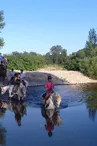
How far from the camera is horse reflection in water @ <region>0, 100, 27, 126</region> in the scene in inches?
753

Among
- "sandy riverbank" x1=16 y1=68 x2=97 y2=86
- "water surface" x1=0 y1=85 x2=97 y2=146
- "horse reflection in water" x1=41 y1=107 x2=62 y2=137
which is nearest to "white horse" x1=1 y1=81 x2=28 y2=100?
"water surface" x1=0 y1=85 x2=97 y2=146

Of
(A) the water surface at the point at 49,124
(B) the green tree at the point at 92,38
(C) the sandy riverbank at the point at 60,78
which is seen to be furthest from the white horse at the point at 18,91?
(B) the green tree at the point at 92,38

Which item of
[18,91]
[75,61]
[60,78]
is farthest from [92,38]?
[18,91]

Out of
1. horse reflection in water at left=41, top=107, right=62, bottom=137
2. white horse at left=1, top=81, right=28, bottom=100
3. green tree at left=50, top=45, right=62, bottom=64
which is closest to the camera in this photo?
horse reflection in water at left=41, top=107, right=62, bottom=137

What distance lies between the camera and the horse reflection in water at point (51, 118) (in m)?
16.1

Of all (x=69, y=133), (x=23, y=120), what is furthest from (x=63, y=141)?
(x=23, y=120)

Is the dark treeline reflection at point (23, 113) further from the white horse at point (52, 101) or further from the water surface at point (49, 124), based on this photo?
the white horse at point (52, 101)

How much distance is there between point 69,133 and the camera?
15.0 m

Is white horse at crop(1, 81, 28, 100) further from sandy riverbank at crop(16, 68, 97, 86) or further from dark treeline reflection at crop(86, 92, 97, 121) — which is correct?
sandy riverbank at crop(16, 68, 97, 86)

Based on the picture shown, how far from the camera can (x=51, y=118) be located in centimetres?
1823

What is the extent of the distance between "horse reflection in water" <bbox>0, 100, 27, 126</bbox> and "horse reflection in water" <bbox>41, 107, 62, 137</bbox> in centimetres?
123

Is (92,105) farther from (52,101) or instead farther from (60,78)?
(60,78)

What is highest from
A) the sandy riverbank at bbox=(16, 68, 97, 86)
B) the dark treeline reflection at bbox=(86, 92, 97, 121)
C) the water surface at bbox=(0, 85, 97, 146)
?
the sandy riverbank at bbox=(16, 68, 97, 86)

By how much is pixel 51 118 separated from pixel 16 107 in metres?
A: 4.20
